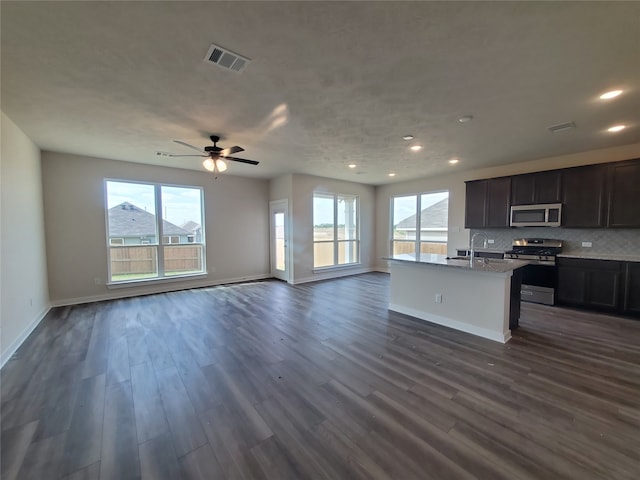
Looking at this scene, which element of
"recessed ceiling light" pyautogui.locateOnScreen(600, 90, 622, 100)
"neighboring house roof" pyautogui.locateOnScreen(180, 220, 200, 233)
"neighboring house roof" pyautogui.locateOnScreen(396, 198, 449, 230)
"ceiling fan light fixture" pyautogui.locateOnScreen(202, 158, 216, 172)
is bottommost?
"neighboring house roof" pyautogui.locateOnScreen(180, 220, 200, 233)

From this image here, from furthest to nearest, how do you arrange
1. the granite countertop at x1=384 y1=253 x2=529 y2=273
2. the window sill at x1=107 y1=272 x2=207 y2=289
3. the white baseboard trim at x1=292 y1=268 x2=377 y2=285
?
the white baseboard trim at x1=292 y1=268 x2=377 y2=285
the window sill at x1=107 y1=272 x2=207 y2=289
the granite countertop at x1=384 y1=253 x2=529 y2=273

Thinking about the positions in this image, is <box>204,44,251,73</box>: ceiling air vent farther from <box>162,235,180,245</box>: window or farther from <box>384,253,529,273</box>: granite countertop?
<box>162,235,180,245</box>: window

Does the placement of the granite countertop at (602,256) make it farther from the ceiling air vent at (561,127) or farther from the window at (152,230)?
the window at (152,230)

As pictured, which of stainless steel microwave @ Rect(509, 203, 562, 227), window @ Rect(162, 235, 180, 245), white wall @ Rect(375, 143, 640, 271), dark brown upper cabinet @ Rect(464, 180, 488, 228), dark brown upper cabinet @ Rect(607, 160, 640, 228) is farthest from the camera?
window @ Rect(162, 235, 180, 245)

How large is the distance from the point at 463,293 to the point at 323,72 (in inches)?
124

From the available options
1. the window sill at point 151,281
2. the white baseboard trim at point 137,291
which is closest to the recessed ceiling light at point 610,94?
the white baseboard trim at point 137,291

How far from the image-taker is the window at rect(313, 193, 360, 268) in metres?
7.09

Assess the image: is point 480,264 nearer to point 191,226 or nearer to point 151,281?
point 191,226

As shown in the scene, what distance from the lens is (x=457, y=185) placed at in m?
6.39

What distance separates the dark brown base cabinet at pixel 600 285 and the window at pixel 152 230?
727cm

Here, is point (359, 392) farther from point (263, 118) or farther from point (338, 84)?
point (263, 118)

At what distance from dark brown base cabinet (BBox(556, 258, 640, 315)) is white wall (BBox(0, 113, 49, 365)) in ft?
25.4

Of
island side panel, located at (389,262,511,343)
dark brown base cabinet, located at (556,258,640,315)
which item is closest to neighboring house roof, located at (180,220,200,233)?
island side panel, located at (389,262,511,343)

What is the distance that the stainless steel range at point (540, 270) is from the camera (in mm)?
4609
